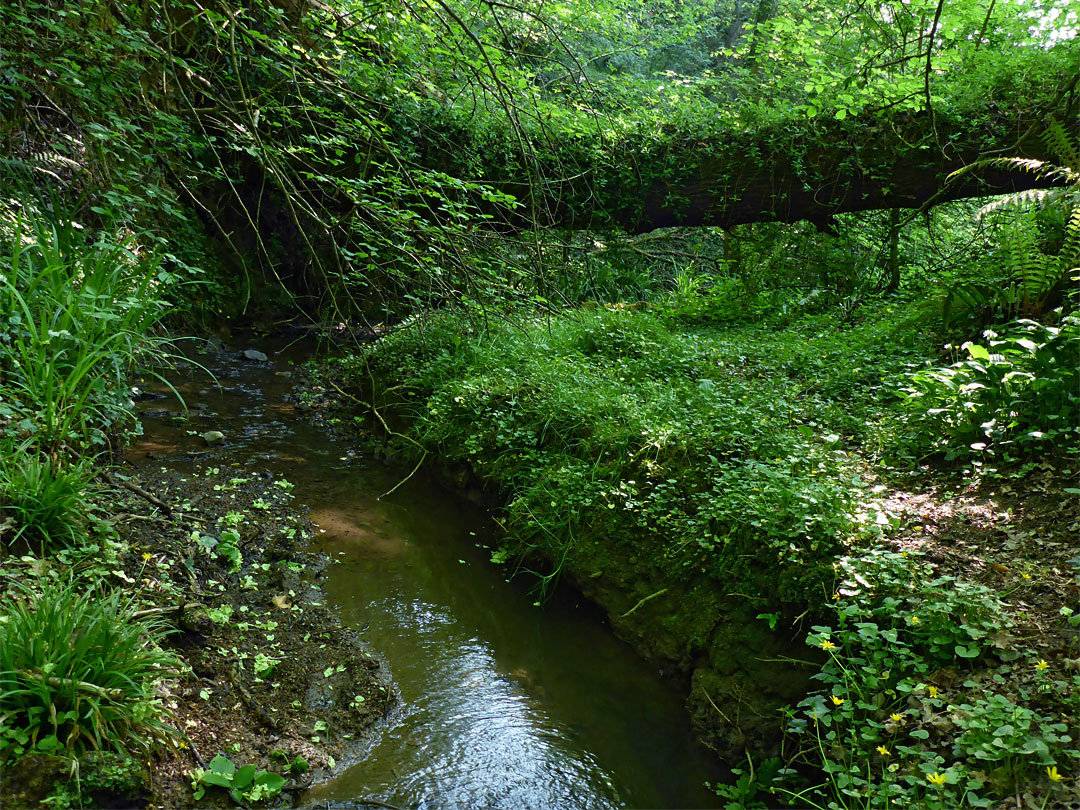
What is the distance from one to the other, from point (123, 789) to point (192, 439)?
156 inches

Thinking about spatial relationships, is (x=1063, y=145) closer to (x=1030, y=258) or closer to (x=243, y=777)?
(x=1030, y=258)

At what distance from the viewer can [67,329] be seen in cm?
320


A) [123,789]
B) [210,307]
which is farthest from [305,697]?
[210,307]

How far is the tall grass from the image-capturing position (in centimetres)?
303

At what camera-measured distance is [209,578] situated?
3.55 m

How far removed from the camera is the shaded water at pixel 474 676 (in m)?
2.77

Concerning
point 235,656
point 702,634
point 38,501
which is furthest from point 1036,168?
point 38,501

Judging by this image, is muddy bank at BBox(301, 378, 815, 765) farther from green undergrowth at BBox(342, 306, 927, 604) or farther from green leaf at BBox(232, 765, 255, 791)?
green leaf at BBox(232, 765, 255, 791)

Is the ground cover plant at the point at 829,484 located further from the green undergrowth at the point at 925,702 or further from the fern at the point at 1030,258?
the fern at the point at 1030,258

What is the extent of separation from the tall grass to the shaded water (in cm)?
167

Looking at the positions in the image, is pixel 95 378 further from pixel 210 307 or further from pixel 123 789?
pixel 210 307

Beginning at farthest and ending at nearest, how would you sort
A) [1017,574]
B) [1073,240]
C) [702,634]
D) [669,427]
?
[1073,240]
[669,427]
[702,634]
[1017,574]

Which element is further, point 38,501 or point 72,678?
point 38,501

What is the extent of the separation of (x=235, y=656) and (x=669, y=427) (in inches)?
115
